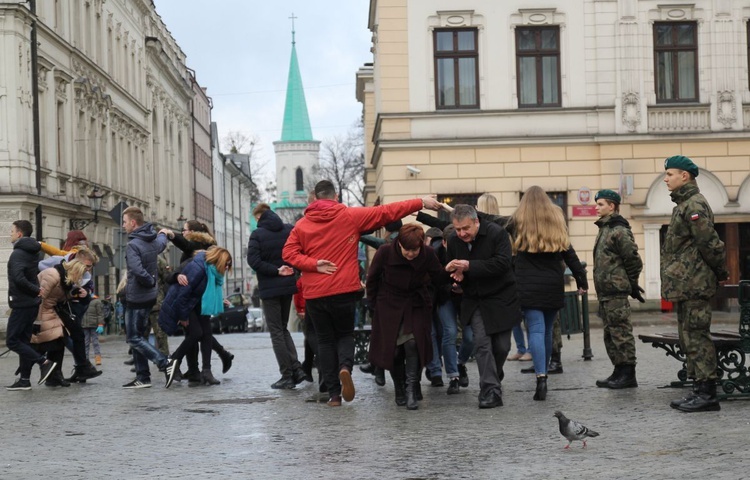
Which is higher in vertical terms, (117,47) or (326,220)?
(117,47)

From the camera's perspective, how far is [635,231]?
1188 inches

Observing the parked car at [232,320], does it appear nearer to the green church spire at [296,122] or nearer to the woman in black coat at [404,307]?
the woman in black coat at [404,307]

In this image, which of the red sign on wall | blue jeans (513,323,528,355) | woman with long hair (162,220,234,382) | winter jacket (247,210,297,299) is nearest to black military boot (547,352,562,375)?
blue jeans (513,323,528,355)

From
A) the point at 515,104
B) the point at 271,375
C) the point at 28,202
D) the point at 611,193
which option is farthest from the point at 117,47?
the point at 611,193

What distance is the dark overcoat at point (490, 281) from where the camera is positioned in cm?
1102

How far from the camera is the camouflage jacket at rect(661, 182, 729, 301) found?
10.2 m

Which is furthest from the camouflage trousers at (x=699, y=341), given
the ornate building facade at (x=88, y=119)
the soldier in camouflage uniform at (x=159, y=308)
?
the ornate building facade at (x=88, y=119)

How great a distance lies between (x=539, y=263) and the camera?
11719 mm

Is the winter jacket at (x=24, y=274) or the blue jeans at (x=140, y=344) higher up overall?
the winter jacket at (x=24, y=274)

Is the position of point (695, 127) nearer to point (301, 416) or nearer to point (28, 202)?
point (28, 202)

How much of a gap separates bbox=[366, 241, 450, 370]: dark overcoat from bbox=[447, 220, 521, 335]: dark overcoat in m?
0.28

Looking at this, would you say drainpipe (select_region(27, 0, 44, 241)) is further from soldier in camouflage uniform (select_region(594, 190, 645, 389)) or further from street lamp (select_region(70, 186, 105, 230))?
soldier in camouflage uniform (select_region(594, 190, 645, 389))

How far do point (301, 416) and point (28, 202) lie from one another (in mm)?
24794

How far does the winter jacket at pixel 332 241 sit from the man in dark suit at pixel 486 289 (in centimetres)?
72
